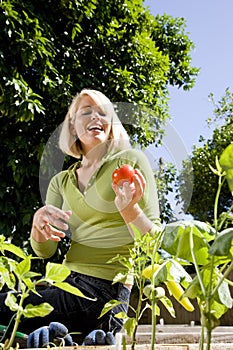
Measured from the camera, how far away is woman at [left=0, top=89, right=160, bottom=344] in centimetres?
68

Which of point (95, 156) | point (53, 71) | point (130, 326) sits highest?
point (53, 71)

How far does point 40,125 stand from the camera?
11.8ft

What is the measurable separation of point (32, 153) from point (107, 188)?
2.54 meters

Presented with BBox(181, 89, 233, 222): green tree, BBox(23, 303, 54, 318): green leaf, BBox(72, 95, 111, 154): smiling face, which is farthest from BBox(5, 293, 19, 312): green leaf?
BBox(181, 89, 233, 222): green tree

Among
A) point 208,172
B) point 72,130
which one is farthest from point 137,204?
point 208,172

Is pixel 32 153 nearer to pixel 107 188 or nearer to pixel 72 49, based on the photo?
pixel 72 49

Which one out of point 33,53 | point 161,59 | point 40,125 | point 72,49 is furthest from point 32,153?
point 161,59

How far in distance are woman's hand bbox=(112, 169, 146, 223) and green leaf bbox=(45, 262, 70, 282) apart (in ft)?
1.05

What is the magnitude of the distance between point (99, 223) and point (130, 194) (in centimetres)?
36

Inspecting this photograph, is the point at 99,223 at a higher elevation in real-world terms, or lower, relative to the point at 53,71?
lower

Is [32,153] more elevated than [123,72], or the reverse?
[123,72]

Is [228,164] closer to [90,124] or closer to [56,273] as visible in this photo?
[56,273]

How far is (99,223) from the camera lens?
3.01 feet

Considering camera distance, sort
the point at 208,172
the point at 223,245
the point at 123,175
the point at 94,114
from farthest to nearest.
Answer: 1. the point at 208,172
2. the point at 94,114
3. the point at 123,175
4. the point at 223,245
